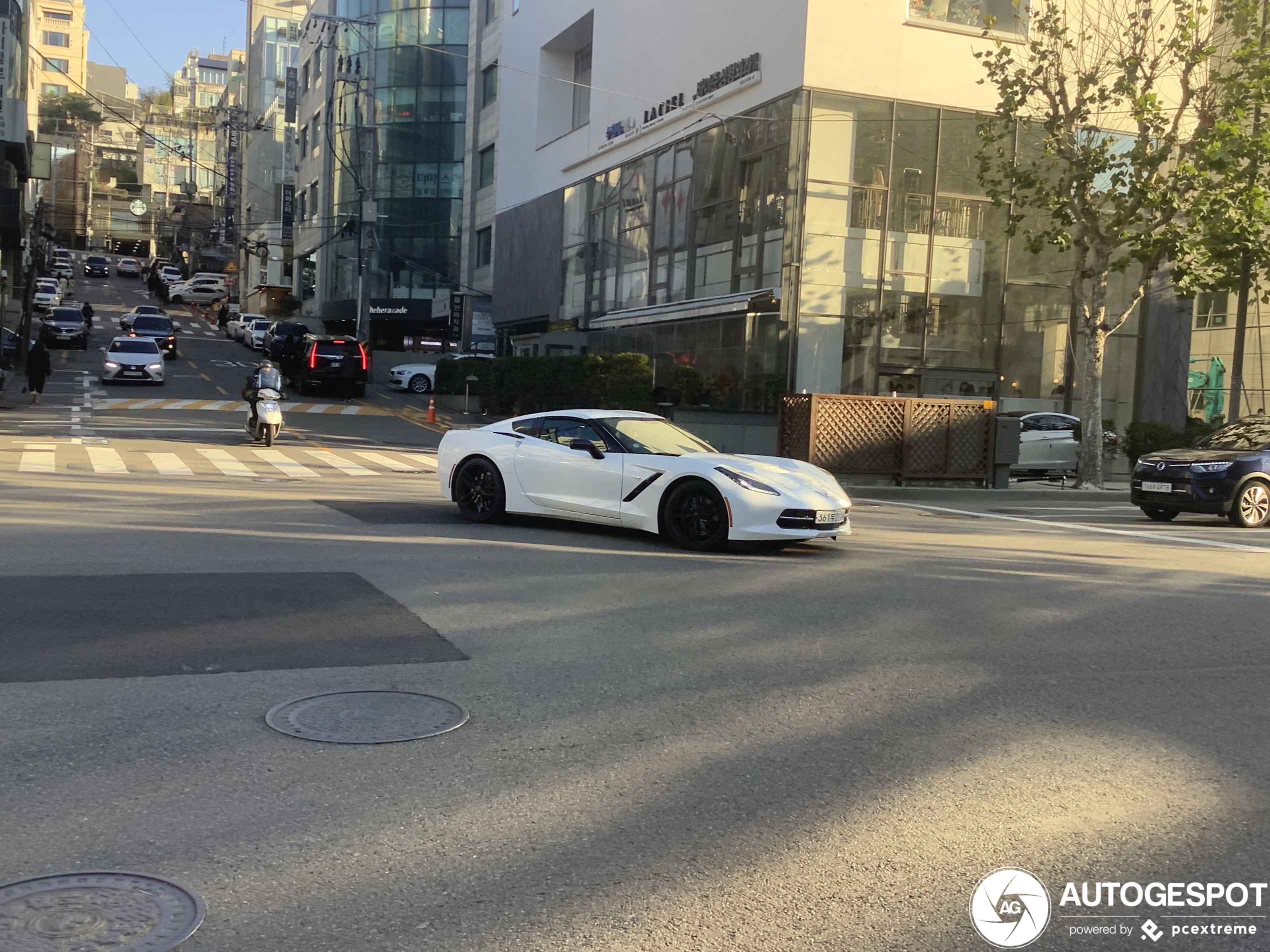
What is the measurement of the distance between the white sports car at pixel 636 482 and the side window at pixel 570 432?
0.01m

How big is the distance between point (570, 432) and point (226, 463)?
10127 millimetres

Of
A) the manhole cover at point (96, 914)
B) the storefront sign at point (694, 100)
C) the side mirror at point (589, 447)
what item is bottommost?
the manhole cover at point (96, 914)

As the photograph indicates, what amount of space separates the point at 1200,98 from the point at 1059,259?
31.4 ft

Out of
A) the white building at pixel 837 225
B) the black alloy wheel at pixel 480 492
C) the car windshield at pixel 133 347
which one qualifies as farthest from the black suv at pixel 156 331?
the black alloy wheel at pixel 480 492

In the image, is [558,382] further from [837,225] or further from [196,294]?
[196,294]

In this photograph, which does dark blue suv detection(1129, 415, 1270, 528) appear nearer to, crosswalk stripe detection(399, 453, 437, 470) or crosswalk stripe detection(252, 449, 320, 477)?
crosswalk stripe detection(399, 453, 437, 470)

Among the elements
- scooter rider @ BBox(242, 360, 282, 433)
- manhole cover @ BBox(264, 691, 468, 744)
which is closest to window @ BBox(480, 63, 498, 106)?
scooter rider @ BBox(242, 360, 282, 433)

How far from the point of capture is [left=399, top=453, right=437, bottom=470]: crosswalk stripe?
904 inches

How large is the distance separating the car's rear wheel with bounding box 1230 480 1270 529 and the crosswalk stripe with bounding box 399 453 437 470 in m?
13.2

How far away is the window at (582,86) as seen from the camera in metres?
44.8

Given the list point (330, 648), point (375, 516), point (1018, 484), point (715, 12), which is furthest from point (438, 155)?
point (330, 648)

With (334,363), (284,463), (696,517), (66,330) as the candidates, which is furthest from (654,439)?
(66,330)

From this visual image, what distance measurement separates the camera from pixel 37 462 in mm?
19109

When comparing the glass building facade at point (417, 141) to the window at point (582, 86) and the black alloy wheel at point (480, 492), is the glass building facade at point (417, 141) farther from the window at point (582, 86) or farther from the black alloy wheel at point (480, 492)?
the black alloy wheel at point (480, 492)
